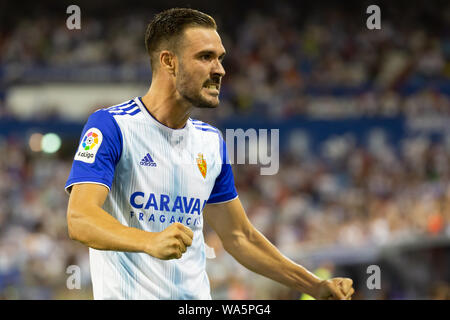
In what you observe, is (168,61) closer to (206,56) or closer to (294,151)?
(206,56)

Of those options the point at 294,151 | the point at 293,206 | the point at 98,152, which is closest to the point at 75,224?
the point at 98,152

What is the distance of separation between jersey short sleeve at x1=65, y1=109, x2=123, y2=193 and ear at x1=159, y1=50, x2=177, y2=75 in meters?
0.35

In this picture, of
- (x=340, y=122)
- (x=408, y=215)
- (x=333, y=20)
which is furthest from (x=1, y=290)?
(x=333, y=20)

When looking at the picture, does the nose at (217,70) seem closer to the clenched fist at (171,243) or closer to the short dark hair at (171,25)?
the short dark hair at (171,25)

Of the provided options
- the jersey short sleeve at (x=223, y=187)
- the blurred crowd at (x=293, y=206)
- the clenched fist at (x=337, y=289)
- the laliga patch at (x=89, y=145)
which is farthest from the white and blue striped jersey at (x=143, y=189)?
the blurred crowd at (x=293, y=206)

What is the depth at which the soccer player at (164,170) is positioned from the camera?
304 cm

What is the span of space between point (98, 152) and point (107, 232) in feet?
1.51

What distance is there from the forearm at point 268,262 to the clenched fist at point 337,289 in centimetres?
8

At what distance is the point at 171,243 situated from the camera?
93.7 inches

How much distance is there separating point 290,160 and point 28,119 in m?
6.08

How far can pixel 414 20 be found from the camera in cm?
1814

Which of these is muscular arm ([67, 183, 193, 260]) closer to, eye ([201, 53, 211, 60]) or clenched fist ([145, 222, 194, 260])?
clenched fist ([145, 222, 194, 260])

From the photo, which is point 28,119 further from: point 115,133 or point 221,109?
point 115,133
